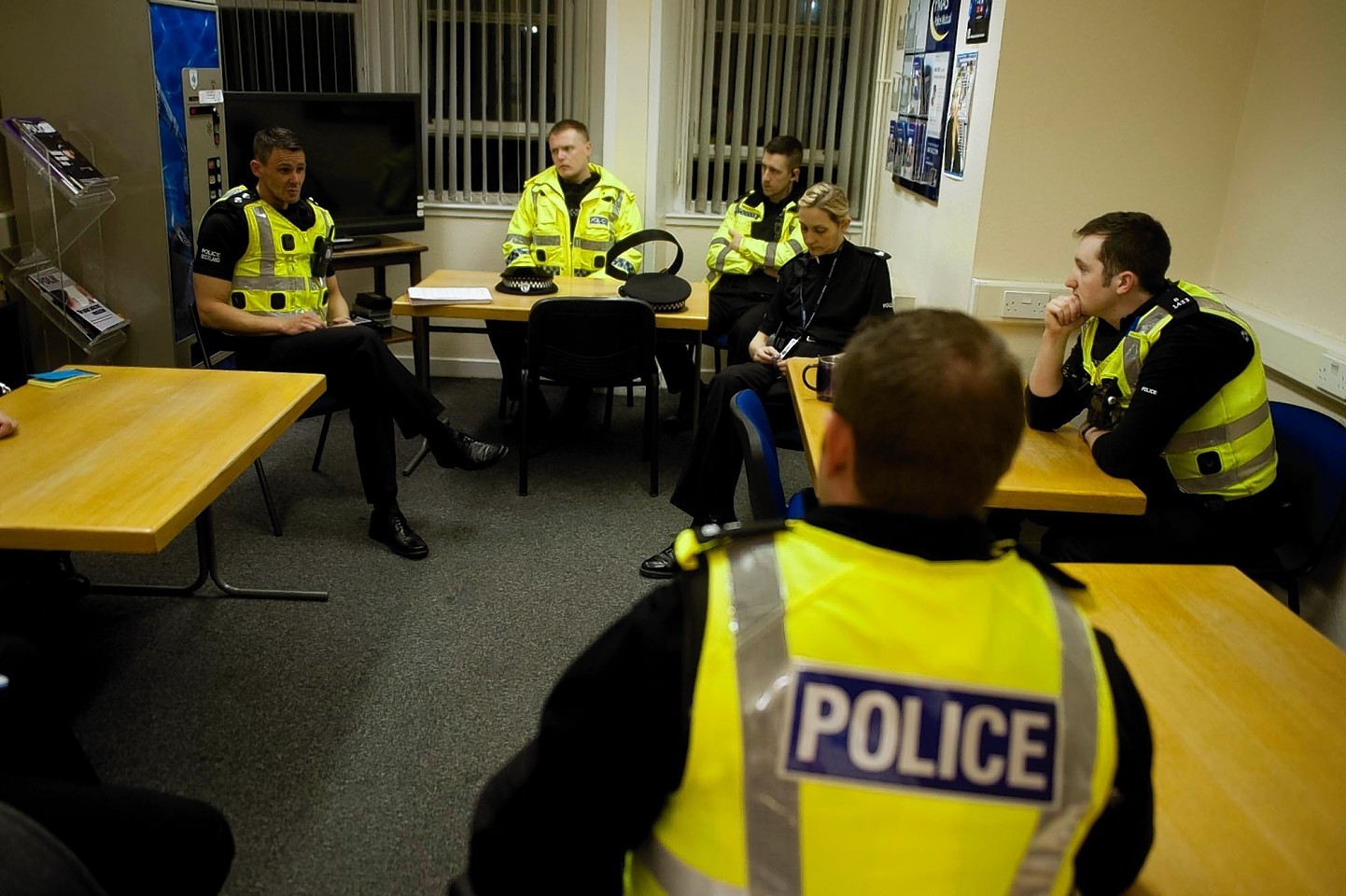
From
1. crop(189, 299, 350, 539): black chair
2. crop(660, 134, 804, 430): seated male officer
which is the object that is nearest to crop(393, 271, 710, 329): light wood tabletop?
crop(660, 134, 804, 430): seated male officer

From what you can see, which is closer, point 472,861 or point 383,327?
point 472,861

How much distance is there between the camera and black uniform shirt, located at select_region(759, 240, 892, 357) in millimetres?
3961

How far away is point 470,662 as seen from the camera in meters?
2.97

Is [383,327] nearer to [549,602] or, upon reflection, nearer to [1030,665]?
[549,602]

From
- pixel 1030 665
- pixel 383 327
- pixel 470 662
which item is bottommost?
pixel 470 662

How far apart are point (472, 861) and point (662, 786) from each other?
0.67ft

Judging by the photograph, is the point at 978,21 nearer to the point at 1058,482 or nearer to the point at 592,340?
the point at 592,340

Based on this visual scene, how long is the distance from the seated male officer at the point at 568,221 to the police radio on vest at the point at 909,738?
13.2ft

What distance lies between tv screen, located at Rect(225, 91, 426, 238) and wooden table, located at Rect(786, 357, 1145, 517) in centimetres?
311

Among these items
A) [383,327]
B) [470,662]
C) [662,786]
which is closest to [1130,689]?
[662,786]

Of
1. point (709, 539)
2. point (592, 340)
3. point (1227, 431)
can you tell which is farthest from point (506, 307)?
point (709, 539)

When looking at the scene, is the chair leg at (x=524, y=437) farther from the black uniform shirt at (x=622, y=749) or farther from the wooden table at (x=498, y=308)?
the black uniform shirt at (x=622, y=749)

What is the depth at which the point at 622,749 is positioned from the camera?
0.95m

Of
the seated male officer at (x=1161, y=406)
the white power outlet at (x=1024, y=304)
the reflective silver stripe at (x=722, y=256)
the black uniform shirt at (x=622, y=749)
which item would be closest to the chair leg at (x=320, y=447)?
the reflective silver stripe at (x=722, y=256)
